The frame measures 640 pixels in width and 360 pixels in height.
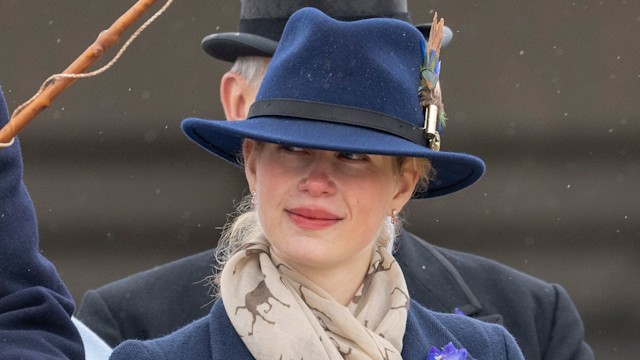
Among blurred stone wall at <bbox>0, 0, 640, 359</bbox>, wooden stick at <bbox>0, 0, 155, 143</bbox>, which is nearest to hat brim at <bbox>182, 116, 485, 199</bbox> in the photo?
wooden stick at <bbox>0, 0, 155, 143</bbox>

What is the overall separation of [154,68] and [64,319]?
2993 millimetres

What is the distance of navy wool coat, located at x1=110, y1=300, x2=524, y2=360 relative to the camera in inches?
125

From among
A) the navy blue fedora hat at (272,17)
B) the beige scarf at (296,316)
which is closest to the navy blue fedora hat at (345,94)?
the beige scarf at (296,316)

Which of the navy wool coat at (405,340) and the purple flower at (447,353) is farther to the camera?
the purple flower at (447,353)

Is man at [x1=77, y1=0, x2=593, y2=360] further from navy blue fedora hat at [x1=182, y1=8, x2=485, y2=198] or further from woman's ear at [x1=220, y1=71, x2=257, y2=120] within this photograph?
navy blue fedora hat at [x1=182, y1=8, x2=485, y2=198]

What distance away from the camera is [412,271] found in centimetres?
451

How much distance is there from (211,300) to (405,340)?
1212mm

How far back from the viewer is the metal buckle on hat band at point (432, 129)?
3232mm

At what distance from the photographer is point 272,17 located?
4.29 metres

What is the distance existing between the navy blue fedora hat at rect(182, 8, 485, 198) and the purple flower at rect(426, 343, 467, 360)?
Result: 0.99 ft

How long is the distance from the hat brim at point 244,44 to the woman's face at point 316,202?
3.52 ft

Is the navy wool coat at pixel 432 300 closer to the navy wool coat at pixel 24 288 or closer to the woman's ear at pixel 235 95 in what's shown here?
the woman's ear at pixel 235 95

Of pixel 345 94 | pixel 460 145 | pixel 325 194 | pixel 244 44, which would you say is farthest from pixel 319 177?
pixel 460 145

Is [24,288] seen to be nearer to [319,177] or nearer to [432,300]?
[319,177]
